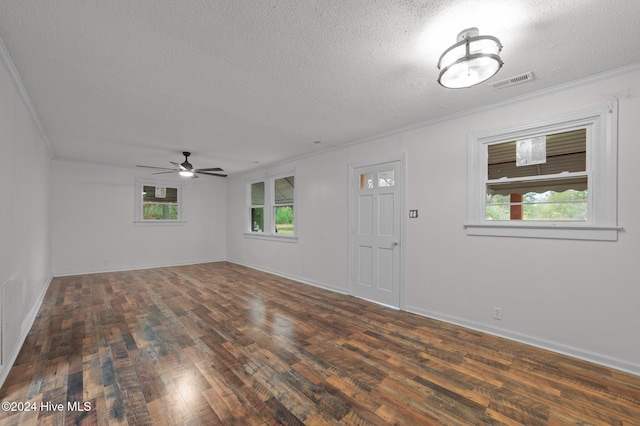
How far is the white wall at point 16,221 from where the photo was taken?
2164mm

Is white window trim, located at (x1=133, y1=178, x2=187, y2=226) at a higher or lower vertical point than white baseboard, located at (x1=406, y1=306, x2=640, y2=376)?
higher

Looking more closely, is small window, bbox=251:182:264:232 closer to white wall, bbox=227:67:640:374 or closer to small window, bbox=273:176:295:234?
small window, bbox=273:176:295:234

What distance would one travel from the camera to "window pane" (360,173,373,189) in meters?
4.29

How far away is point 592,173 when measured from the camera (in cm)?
245

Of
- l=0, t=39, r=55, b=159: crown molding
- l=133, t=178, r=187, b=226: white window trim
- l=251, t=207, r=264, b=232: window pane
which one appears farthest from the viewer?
l=251, t=207, r=264, b=232: window pane

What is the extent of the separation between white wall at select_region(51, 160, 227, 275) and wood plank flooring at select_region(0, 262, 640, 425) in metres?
2.80

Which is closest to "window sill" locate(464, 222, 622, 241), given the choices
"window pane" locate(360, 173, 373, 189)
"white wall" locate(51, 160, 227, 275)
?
"window pane" locate(360, 173, 373, 189)

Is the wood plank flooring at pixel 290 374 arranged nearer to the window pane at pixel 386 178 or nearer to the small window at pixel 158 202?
the window pane at pixel 386 178

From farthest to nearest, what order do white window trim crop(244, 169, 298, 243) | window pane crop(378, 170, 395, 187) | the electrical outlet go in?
white window trim crop(244, 169, 298, 243), window pane crop(378, 170, 395, 187), the electrical outlet

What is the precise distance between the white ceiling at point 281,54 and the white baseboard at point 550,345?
252 centimetres

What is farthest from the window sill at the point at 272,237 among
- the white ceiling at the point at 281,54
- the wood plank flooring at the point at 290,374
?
the white ceiling at the point at 281,54

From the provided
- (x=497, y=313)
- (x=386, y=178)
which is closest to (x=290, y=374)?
(x=497, y=313)

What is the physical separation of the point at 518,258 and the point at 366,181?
229 cm

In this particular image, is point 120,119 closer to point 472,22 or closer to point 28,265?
point 28,265
